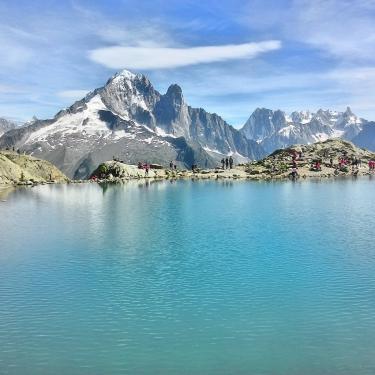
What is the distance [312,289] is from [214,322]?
65.8 feet

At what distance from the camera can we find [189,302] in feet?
226

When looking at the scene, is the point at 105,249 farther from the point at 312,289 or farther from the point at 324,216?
the point at 324,216

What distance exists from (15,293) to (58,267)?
16449mm

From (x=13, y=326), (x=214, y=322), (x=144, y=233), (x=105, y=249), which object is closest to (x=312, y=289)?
(x=214, y=322)

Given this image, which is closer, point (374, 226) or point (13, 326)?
point (13, 326)

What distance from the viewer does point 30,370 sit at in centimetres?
4888

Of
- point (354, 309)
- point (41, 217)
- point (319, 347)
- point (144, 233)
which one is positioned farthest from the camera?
point (41, 217)

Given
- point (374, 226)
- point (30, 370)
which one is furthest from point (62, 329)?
point (374, 226)

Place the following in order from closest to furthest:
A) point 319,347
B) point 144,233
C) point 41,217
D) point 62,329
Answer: point 319,347, point 62,329, point 144,233, point 41,217

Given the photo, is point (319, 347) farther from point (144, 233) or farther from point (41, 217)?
point (41, 217)

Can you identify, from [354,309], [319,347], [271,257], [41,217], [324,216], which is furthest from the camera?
[41,217]

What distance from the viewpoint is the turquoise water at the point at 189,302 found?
167ft

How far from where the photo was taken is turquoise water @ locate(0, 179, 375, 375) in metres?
50.8

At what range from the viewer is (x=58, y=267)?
9038 cm
